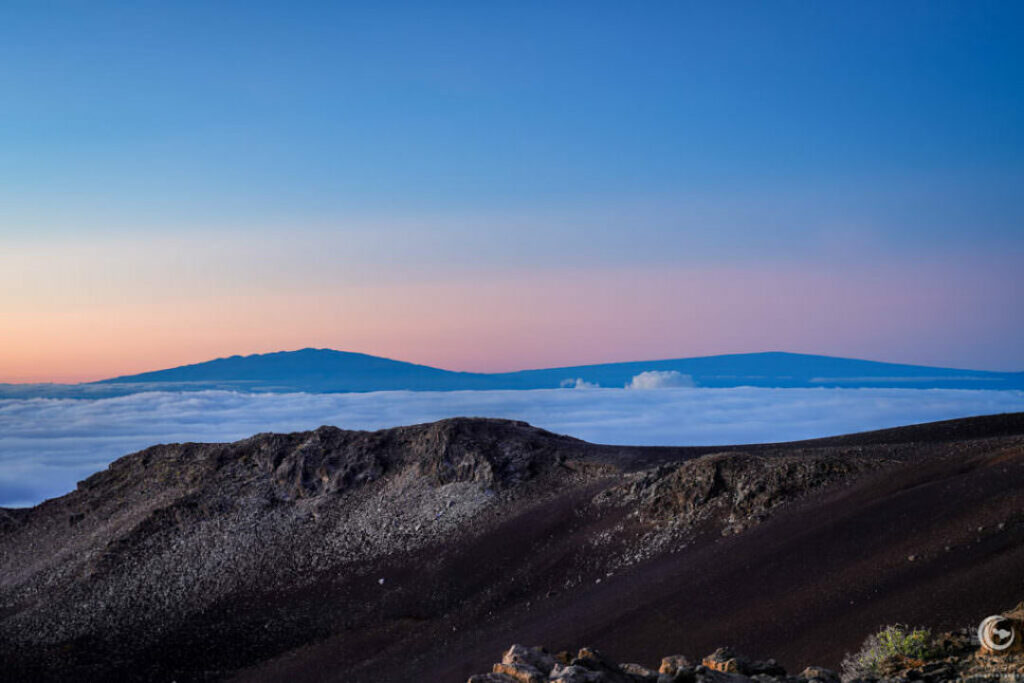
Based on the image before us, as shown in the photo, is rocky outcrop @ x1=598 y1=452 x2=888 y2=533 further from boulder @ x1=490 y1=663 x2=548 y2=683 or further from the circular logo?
boulder @ x1=490 y1=663 x2=548 y2=683

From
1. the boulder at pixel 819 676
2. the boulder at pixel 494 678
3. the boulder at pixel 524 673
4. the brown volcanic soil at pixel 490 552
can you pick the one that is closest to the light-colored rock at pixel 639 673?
the boulder at pixel 524 673

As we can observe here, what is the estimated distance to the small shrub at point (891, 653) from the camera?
34.7 feet

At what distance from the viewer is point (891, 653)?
11438 mm

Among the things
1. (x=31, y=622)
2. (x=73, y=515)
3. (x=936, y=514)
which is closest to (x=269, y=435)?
(x=73, y=515)

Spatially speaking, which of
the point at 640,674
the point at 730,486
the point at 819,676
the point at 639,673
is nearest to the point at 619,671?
the point at 640,674

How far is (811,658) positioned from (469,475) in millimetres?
18404

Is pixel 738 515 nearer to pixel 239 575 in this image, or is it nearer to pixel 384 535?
pixel 384 535

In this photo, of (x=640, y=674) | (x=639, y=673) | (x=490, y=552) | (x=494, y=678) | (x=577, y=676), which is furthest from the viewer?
(x=490, y=552)

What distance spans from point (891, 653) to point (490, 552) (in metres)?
16.4

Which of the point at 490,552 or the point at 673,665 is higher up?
the point at 673,665

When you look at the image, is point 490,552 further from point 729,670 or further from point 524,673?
point 524,673

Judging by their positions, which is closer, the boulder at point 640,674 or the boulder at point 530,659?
the boulder at point 640,674

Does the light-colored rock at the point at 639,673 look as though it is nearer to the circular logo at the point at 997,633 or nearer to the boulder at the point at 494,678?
the boulder at the point at 494,678

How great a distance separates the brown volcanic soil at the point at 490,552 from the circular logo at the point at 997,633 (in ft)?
12.8
